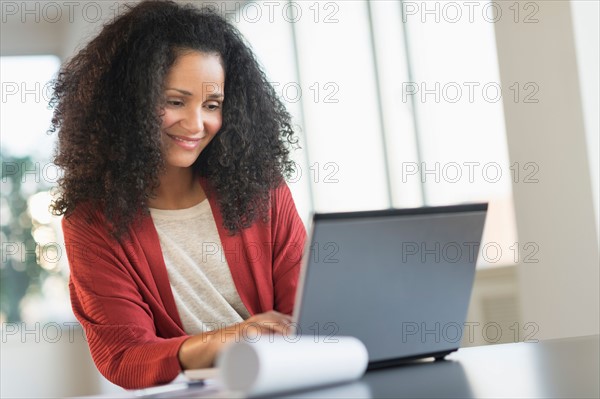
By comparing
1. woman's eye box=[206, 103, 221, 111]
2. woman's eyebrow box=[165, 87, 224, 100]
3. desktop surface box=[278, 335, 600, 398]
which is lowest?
desktop surface box=[278, 335, 600, 398]

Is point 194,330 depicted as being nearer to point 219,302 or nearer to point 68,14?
point 219,302

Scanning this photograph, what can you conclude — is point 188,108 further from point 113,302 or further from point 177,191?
point 113,302

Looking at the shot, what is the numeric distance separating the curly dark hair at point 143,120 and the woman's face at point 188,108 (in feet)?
0.08

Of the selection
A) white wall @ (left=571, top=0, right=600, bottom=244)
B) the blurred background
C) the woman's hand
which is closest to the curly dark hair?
the woman's hand

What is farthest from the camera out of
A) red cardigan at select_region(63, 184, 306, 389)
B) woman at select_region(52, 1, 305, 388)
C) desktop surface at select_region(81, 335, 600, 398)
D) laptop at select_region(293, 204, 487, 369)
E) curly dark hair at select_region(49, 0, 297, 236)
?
curly dark hair at select_region(49, 0, 297, 236)

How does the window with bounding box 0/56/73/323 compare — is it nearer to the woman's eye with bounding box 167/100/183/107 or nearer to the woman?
the woman

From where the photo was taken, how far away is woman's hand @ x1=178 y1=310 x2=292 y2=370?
1.48m

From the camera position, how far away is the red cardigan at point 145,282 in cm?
164

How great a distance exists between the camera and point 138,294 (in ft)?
6.14

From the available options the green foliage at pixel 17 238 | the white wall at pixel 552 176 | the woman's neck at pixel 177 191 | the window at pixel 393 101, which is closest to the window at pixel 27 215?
the green foliage at pixel 17 238

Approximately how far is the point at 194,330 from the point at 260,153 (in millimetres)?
527

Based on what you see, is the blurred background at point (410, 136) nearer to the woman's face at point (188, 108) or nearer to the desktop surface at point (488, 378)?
the woman's face at point (188, 108)

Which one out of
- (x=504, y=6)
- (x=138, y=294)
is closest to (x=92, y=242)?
(x=138, y=294)

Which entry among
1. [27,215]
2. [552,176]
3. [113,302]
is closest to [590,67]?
[552,176]
